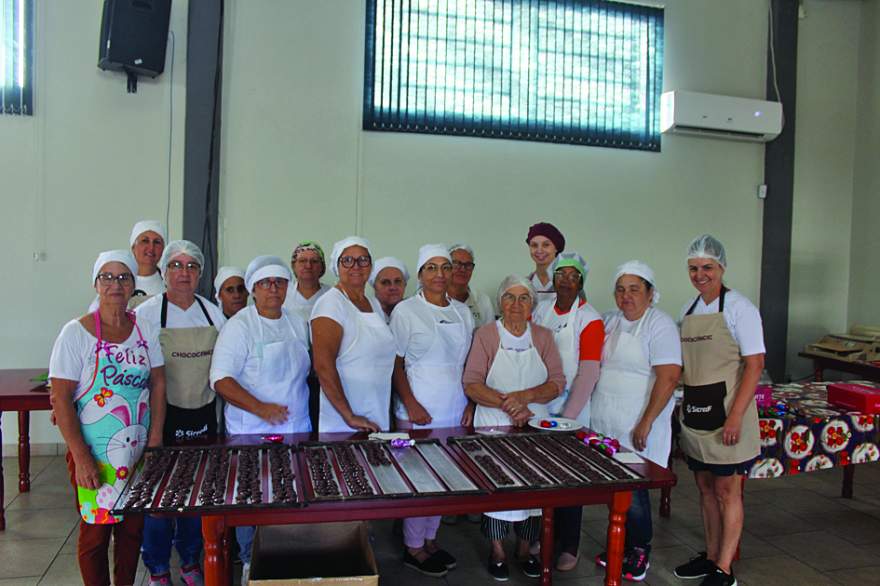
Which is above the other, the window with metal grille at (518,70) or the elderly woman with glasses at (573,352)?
the window with metal grille at (518,70)

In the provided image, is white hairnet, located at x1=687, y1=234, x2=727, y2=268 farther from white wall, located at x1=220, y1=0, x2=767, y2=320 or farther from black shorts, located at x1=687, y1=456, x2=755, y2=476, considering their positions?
white wall, located at x1=220, y1=0, x2=767, y2=320

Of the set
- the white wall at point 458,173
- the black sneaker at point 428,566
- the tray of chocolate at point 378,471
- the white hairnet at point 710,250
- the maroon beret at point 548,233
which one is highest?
the white wall at point 458,173

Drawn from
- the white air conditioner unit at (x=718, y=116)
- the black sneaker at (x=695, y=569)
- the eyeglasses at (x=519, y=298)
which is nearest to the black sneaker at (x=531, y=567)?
the black sneaker at (x=695, y=569)

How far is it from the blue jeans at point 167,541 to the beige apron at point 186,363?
50 centimetres

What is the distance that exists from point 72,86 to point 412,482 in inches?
163

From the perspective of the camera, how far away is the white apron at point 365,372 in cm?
286

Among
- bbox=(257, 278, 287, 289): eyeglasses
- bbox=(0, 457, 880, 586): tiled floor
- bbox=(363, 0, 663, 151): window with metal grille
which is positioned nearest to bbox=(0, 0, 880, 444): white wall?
bbox=(363, 0, 663, 151): window with metal grille

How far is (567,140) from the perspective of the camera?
537cm

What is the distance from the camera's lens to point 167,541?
2689mm

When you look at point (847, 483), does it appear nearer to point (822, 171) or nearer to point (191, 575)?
point (822, 171)

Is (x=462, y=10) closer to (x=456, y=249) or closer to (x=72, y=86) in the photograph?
(x=456, y=249)

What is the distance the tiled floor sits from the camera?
3043 millimetres

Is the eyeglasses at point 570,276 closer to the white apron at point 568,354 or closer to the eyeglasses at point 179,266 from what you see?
the white apron at point 568,354

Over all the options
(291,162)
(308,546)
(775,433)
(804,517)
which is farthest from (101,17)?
(804,517)
